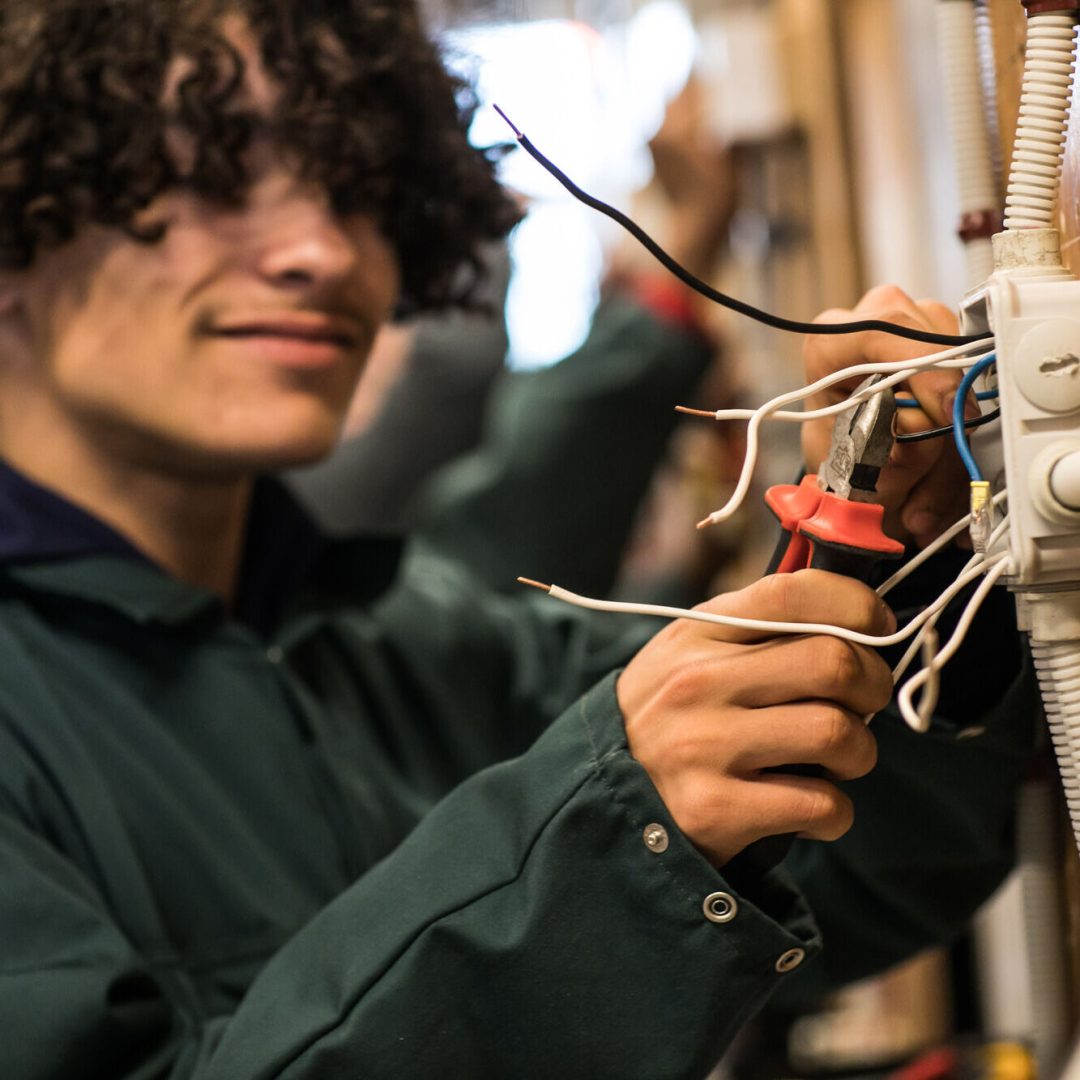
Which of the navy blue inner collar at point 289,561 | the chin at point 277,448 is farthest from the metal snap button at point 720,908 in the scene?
the navy blue inner collar at point 289,561

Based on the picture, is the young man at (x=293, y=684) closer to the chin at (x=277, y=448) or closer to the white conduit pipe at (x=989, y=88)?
the chin at (x=277, y=448)

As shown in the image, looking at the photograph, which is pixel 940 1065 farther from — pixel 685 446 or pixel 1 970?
pixel 685 446

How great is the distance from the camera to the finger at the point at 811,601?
57 cm

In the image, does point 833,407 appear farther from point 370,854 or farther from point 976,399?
point 370,854

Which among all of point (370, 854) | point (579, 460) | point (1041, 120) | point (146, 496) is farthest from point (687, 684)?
point (579, 460)

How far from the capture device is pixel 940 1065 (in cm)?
102

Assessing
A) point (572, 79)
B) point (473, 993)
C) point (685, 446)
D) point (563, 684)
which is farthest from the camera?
point (572, 79)

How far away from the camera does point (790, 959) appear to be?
63 cm

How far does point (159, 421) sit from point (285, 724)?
0.86ft

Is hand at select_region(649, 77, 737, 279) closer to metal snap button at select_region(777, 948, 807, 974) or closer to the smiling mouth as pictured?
the smiling mouth

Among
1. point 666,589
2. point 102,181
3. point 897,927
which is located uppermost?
point 102,181

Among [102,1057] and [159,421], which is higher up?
[159,421]

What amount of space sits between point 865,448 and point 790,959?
248 millimetres

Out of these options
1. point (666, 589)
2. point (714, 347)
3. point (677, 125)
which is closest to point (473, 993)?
point (714, 347)
